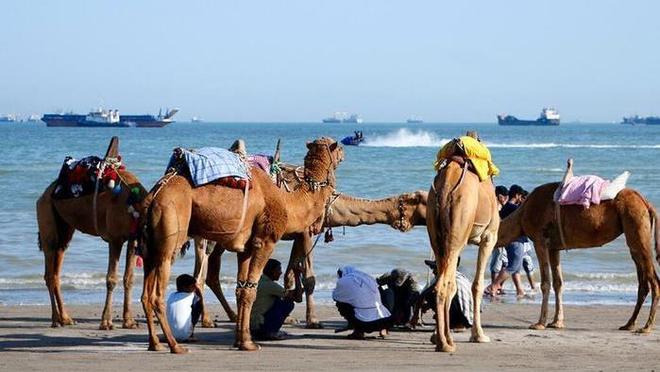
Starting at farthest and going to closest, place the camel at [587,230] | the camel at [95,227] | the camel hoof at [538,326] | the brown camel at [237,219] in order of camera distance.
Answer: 1. the camel hoof at [538,326]
2. the camel at [587,230]
3. the camel at [95,227]
4. the brown camel at [237,219]

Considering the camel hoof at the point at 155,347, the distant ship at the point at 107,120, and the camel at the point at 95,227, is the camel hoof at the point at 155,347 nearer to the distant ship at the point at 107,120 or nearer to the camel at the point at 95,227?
the camel at the point at 95,227

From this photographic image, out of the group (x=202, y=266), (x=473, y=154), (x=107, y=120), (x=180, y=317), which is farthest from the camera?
(x=107, y=120)

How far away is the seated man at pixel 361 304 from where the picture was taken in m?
12.2

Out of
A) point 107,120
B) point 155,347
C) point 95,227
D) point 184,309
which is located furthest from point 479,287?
point 107,120

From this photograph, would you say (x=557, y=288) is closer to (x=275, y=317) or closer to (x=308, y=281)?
(x=308, y=281)

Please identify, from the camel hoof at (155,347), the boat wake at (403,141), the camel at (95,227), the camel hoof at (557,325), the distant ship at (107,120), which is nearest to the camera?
the camel hoof at (155,347)

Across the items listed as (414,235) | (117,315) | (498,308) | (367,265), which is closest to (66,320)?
(117,315)

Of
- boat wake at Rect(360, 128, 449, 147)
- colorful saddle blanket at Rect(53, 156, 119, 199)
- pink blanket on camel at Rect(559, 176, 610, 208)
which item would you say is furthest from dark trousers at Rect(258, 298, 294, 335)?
boat wake at Rect(360, 128, 449, 147)

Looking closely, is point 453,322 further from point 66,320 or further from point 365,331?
point 66,320

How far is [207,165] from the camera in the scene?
11.2 meters

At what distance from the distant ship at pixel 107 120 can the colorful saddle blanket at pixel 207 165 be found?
147278mm

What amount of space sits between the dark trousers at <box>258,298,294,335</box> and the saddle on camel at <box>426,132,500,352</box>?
5.25 ft

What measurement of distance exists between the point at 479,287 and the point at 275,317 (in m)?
2.10

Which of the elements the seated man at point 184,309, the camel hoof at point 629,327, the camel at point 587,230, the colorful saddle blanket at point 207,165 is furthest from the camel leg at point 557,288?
the colorful saddle blanket at point 207,165
